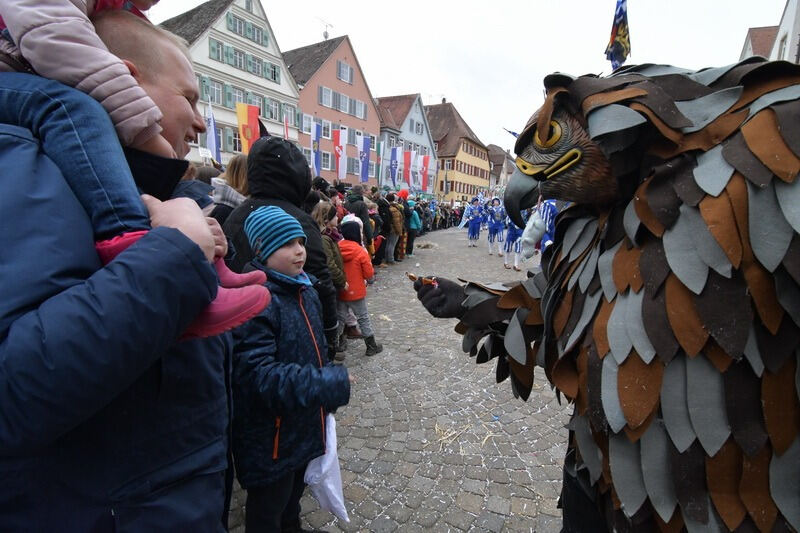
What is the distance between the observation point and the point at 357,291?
15.9 feet

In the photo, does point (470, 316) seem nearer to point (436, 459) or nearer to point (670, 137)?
point (670, 137)

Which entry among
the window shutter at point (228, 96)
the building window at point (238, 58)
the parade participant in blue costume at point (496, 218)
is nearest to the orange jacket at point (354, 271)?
the parade participant in blue costume at point (496, 218)

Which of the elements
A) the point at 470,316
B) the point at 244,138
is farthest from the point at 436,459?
the point at 244,138

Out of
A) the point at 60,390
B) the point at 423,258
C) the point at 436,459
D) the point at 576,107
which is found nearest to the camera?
the point at 60,390

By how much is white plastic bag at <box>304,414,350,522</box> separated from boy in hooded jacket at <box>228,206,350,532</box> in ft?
0.32

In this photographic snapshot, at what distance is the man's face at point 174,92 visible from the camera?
1.00 metres

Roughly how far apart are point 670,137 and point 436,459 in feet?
8.28

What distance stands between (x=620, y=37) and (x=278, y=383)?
3.32 meters

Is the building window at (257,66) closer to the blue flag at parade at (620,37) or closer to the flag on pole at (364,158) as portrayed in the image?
the flag on pole at (364,158)

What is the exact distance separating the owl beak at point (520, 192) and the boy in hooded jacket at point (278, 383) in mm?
967

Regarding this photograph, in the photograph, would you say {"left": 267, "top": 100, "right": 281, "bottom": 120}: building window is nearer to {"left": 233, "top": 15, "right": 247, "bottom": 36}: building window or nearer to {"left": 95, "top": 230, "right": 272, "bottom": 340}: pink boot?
{"left": 233, "top": 15, "right": 247, "bottom": 36}: building window

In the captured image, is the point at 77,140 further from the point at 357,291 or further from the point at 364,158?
the point at 364,158

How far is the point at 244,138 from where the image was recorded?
13.6 metres

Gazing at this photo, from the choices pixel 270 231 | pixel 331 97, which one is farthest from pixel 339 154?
pixel 270 231
